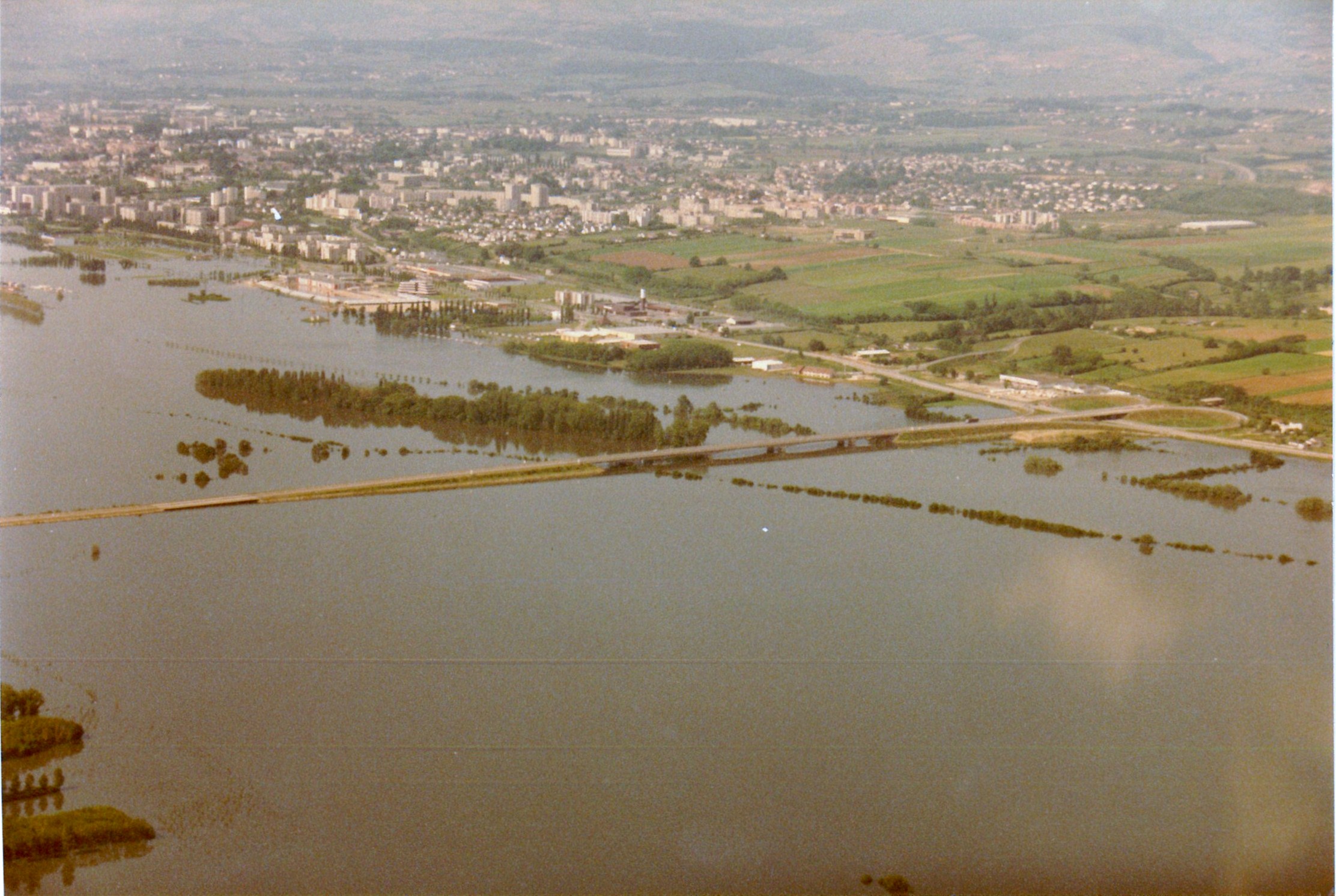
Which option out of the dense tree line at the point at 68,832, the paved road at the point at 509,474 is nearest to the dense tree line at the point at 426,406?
the paved road at the point at 509,474

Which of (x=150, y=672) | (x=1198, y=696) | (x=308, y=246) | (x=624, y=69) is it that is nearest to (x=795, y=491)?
(x=1198, y=696)

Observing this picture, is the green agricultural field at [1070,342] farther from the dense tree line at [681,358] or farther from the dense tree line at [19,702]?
the dense tree line at [19,702]

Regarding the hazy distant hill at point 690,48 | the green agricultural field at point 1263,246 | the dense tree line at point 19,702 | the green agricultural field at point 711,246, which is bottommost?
the dense tree line at point 19,702

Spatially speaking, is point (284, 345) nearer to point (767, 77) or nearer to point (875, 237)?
point (875, 237)

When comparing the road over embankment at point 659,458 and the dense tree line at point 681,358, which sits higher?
the dense tree line at point 681,358

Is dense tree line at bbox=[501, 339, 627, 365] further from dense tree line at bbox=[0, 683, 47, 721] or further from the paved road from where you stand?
dense tree line at bbox=[0, 683, 47, 721]

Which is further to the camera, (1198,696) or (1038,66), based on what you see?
(1038,66)

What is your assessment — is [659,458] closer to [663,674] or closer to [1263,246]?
[663,674]
